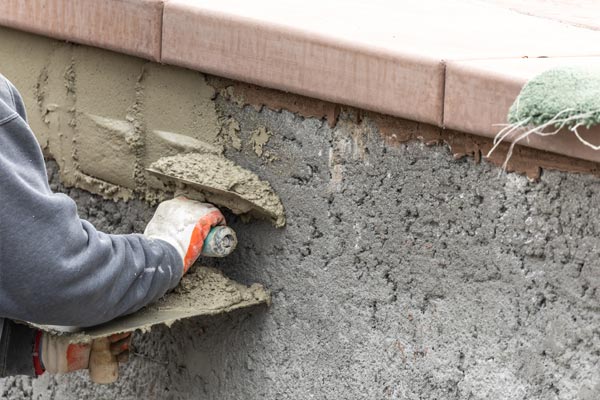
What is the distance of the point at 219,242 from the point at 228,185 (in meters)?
0.13

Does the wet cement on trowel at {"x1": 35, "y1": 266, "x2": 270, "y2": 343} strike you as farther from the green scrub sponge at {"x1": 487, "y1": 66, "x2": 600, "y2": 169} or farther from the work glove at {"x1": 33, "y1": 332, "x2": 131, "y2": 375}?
the green scrub sponge at {"x1": 487, "y1": 66, "x2": 600, "y2": 169}

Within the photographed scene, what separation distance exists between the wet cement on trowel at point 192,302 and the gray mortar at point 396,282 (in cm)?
6

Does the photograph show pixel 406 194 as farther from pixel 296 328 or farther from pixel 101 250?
pixel 101 250

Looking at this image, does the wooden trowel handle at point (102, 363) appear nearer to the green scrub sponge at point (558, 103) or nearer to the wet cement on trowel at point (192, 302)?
the wet cement on trowel at point (192, 302)

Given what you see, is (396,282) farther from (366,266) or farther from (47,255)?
(47,255)

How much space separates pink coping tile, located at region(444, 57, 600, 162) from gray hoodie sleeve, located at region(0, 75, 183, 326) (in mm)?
A: 747

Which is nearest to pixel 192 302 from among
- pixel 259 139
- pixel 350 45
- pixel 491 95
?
pixel 259 139

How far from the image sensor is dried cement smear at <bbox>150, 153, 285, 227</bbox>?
2.48m

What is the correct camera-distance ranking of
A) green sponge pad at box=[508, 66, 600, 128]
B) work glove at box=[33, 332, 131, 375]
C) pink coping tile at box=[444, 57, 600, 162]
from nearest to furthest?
A: green sponge pad at box=[508, 66, 600, 128] → pink coping tile at box=[444, 57, 600, 162] → work glove at box=[33, 332, 131, 375]

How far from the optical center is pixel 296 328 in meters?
2.55

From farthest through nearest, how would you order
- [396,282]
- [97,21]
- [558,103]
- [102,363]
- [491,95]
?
1. [97,21]
2. [102,363]
3. [396,282]
4. [491,95]
5. [558,103]

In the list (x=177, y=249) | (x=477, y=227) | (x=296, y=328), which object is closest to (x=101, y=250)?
(x=177, y=249)

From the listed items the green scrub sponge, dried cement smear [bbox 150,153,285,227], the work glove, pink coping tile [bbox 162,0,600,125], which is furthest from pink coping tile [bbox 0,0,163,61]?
the green scrub sponge

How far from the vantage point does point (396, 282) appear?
235cm
